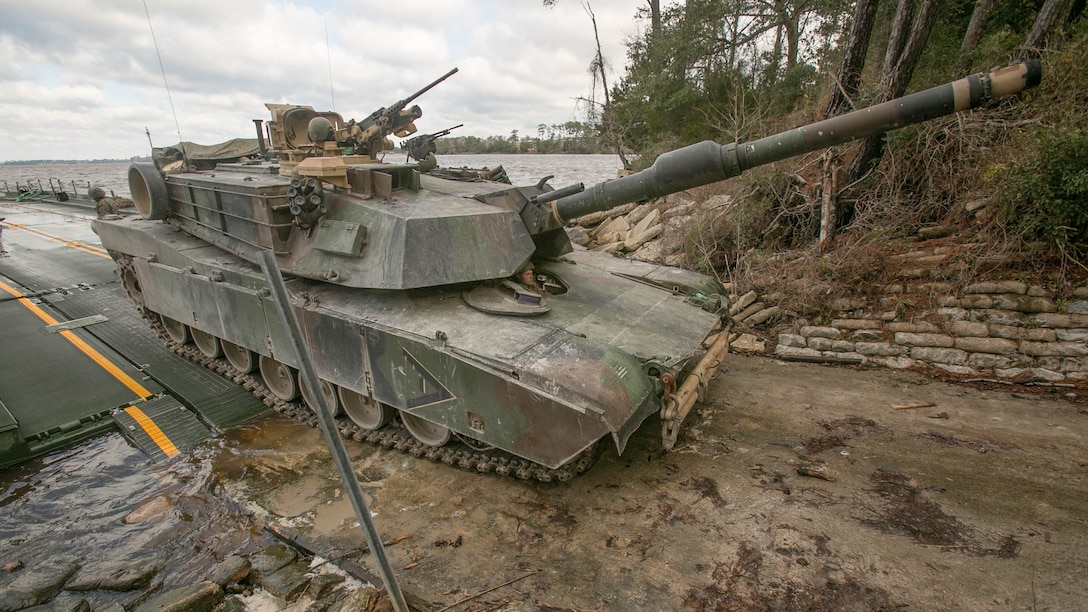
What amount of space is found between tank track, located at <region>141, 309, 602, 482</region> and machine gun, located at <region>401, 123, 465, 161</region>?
3.75 m

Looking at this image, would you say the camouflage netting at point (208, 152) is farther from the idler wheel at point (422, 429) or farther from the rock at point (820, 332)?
the rock at point (820, 332)

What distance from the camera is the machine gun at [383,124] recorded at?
749cm

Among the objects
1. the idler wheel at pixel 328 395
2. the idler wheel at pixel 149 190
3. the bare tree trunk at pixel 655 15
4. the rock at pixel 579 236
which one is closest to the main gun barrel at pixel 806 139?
the idler wheel at pixel 328 395

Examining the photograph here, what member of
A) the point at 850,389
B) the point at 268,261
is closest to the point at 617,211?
the point at 850,389

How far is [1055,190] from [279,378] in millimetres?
9110

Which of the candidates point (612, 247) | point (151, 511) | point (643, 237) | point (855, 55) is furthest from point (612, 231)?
point (151, 511)

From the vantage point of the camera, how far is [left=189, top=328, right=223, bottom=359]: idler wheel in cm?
785

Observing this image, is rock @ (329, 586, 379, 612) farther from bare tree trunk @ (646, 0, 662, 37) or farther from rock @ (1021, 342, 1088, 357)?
bare tree trunk @ (646, 0, 662, 37)

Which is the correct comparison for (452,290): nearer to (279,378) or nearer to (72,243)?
(279,378)

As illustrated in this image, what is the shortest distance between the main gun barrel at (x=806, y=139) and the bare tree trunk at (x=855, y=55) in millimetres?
5174

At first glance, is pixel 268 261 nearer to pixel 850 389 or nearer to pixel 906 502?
pixel 906 502

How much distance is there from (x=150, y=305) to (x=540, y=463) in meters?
6.72

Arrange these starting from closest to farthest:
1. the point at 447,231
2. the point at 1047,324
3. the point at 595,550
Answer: the point at 595,550, the point at 447,231, the point at 1047,324

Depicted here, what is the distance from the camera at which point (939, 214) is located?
8.27 meters
